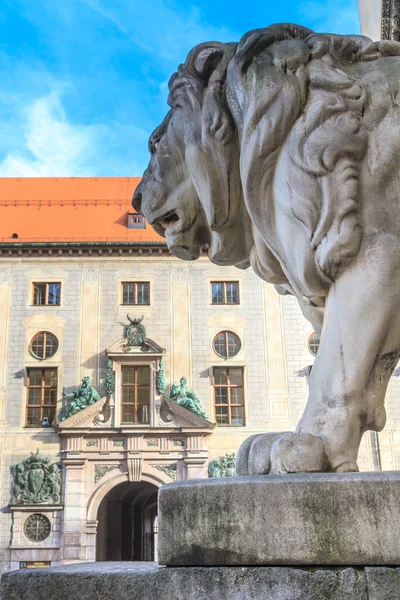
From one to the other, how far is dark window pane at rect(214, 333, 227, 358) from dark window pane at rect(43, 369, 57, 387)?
514 cm

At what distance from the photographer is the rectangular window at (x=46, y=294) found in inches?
874

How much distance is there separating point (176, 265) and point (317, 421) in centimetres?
2096

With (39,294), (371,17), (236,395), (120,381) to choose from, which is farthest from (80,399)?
(371,17)

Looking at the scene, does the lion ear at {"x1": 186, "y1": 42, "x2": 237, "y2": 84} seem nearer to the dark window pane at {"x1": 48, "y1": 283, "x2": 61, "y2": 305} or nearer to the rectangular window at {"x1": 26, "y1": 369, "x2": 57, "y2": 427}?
the rectangular window at {"x1": 26, "y1": 369, "x2": 57, "y2": 427}

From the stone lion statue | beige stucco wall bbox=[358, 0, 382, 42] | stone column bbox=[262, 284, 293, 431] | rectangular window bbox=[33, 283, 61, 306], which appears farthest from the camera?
rectangular window bbox=[33, 283, 61, 306]

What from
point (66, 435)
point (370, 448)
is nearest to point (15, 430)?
point (66, 435)

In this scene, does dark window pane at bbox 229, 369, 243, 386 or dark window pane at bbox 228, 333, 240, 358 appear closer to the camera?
dark window pane at bbox 229, 369, 243, 386

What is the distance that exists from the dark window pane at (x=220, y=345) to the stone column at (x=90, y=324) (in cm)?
371

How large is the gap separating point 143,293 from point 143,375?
274 centimetres

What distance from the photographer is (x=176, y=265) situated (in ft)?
74.3

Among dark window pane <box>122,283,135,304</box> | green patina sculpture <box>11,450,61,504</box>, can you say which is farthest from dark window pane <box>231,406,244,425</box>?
green patina sculpture <box>11,450,61,504</box>

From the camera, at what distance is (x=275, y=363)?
2152cm

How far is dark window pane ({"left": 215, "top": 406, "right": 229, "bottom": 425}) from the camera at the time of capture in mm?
21141

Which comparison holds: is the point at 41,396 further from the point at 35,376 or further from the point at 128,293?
the point at 128,293
